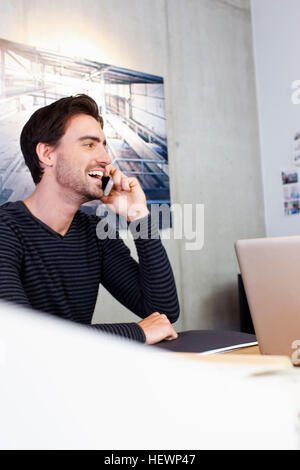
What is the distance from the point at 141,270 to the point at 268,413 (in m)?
1.28

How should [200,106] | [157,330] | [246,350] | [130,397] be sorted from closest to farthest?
[130,397] → [246,350] → [157,330] → [200,106]

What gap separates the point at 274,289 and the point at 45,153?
1052mm

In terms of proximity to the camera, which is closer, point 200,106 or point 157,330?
point 157,330

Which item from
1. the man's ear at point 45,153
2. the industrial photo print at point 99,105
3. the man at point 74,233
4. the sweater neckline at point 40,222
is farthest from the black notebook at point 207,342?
the industrial photo print at point 99,105

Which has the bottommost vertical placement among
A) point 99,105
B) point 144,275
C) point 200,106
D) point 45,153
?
point 144,275

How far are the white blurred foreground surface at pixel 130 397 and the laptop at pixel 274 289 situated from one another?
56cm

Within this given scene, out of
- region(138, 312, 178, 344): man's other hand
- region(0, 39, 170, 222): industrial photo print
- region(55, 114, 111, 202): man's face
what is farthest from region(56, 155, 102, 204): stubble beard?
region(0, 39, 170, 222): industrial photo print

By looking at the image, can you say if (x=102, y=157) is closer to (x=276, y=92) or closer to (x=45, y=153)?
(x=45, y=153)

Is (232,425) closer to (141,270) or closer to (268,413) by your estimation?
(268,413)

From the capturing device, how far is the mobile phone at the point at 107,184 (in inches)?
67.2

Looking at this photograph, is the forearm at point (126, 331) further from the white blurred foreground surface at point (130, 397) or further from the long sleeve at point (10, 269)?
the white blurred foreground surface at point (130, 397)

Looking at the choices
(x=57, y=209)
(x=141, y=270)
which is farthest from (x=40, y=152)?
(x=141, y=270)

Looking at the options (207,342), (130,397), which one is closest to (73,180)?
(207,342)

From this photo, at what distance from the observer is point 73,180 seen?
159cm
